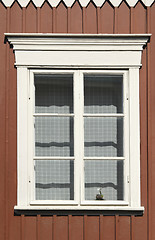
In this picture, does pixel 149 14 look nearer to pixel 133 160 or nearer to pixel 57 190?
pixel 133 160

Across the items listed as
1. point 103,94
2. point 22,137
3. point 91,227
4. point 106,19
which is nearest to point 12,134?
point 22,137

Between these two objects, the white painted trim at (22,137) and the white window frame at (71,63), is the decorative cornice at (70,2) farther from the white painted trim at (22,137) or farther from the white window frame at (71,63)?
the white painted trim at (22,137)

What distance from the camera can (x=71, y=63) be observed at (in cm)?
557

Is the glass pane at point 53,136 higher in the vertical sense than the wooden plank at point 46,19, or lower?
lower

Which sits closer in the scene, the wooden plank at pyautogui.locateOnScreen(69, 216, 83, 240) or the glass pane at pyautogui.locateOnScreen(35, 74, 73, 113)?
the wooden plank at pyautogui.locateOnScreen(69, 216, 83, 240)

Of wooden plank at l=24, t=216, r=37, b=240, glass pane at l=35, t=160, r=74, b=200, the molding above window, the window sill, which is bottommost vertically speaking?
wooden plank at l=24, t=216, r=37, b=240

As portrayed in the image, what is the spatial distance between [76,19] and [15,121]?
1428 mm

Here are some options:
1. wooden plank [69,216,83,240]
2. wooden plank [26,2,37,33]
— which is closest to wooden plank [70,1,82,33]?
wooden plank [26,2,37,33]

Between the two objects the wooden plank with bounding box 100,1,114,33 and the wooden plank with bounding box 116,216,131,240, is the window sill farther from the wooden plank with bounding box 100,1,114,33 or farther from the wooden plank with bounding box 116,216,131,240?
the wooden plank with bounding box 100,1,114,33

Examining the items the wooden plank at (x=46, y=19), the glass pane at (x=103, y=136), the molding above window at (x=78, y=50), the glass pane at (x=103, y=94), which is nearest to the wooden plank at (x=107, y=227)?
the glass pane at (x=103, y=136)

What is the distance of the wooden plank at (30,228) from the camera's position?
5.48 meters

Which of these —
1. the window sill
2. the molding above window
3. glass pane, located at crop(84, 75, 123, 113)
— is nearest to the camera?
the window sill

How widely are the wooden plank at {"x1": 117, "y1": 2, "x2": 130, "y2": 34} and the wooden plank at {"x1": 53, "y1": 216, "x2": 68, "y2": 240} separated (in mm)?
2335

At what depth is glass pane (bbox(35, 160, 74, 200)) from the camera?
221 inches
